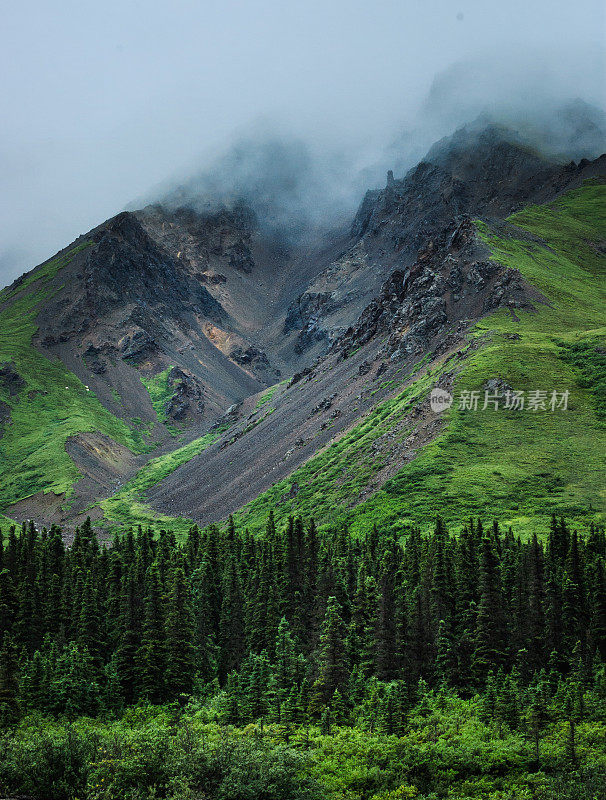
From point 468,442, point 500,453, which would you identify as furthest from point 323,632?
point 468,442

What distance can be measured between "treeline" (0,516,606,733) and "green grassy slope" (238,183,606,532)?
2565 cm

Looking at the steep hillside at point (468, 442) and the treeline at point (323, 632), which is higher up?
the steep hillside at point (468, 442)

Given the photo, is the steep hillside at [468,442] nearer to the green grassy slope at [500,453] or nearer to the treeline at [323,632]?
the green grassy slope at [500,453]

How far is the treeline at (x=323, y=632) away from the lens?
66500 mm

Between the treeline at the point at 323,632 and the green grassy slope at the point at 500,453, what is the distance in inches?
1010

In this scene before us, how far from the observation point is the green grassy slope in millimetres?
123562

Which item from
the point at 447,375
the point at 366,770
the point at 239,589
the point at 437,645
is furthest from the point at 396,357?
the point at 366,770

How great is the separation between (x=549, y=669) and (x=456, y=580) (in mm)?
14241

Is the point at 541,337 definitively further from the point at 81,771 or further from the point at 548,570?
the point at 81,771

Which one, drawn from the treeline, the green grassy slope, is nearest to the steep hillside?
the green grassy slope

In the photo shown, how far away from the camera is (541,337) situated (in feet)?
570

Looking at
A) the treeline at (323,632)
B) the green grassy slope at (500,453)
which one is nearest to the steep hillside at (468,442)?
the green grassy slope at (500,453)

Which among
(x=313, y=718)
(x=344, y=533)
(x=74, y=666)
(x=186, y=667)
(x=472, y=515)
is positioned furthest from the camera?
(x=472, y=515)

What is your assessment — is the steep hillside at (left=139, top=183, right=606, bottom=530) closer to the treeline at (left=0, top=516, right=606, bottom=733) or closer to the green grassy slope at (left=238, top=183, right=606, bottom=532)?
the green grassy slope at (left=238, top=183, right=606, bottom=532)
